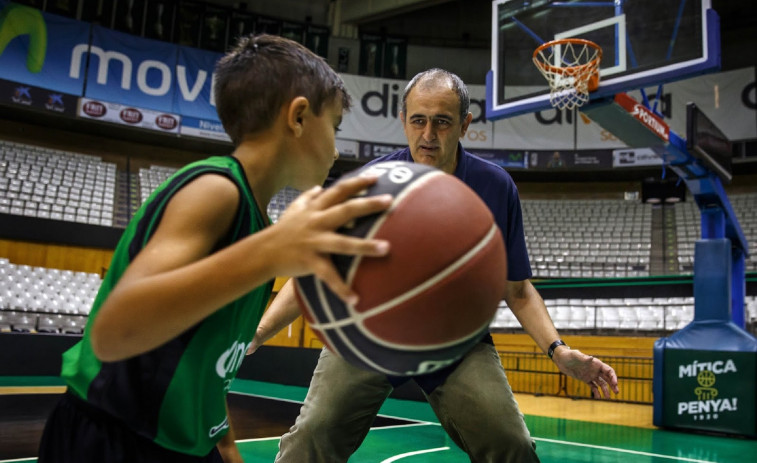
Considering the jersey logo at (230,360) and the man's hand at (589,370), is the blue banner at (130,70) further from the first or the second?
the jersey logo at (230,360)

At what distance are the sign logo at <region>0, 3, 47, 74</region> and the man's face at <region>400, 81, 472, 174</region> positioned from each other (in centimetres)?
1601

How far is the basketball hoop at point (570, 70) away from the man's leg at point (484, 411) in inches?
192

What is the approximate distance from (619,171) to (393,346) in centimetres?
1990

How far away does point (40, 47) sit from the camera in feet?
52.4

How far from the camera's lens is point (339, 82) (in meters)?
1.77

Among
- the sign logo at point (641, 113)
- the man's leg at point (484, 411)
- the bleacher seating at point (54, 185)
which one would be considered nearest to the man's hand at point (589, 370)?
the man's leg at point (484, 411)

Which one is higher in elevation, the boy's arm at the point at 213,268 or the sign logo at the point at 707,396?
the boy's arm at the point at 213,268

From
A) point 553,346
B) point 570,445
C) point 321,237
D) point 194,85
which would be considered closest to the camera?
point 321,237

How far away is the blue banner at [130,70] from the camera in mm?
16828

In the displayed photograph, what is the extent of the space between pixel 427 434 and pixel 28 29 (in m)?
→ 15.1

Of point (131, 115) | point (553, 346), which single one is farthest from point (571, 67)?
point (131, 115)

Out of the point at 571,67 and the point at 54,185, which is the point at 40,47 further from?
the point at 571,67

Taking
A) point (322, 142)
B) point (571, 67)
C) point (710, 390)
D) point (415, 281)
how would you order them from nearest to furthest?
point (415, 281)
point (322, 142)
point (571, 67)
point (710, 390)

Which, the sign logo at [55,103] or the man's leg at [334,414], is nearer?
the man's leg at [334,414]
